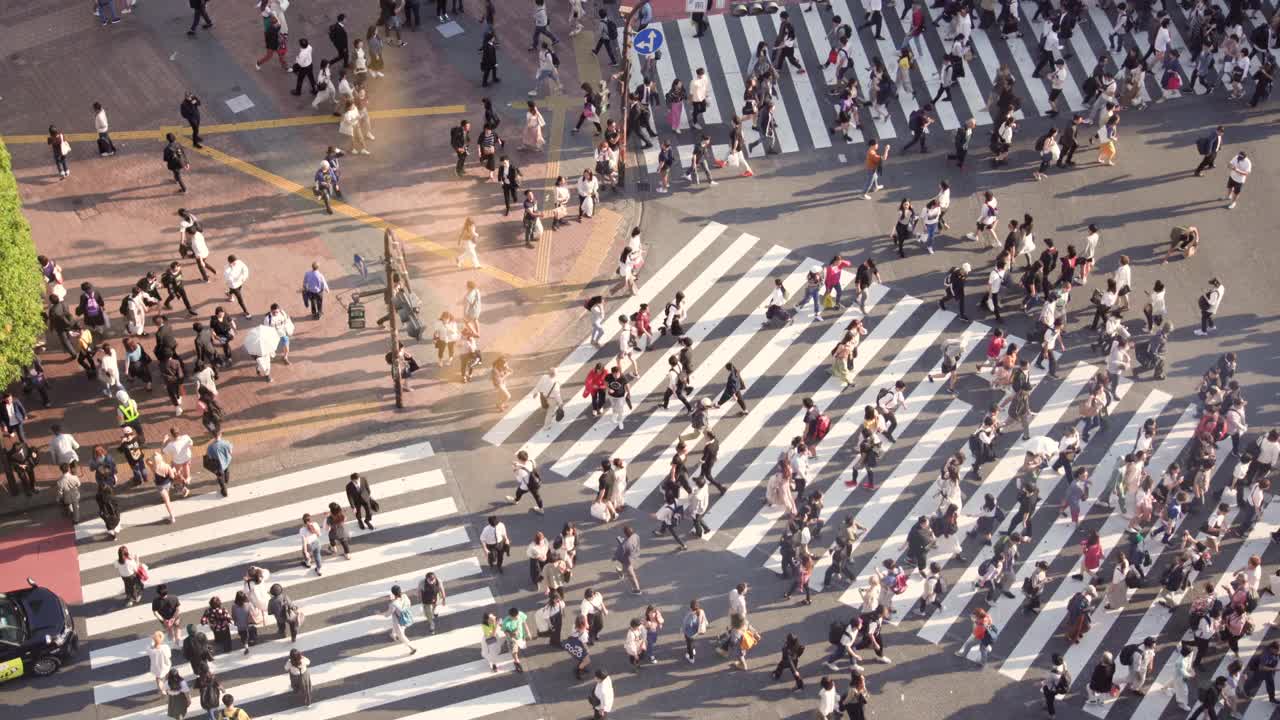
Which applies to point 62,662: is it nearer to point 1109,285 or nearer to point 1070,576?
point 1070,576

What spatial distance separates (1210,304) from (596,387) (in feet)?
49.1

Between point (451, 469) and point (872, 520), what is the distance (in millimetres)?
9444

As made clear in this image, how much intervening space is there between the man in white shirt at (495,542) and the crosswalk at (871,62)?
14117 mm

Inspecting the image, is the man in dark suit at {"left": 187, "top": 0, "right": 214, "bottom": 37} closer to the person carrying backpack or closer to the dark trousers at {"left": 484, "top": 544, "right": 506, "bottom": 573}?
the dark trousers at {"left": 484, "top": 544, "right": 506, "bottom": 573}

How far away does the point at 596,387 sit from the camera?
39.6 meters

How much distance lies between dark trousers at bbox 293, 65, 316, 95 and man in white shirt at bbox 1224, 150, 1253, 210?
2473 centimetres

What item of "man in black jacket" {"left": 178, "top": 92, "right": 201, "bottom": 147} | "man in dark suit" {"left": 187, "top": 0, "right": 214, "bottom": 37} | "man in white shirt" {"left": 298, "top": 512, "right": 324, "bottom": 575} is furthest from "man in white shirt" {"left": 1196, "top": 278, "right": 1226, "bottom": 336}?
"man in dark suit" {"left": 187, "top": 0, "right": 214, "bottom": 37}

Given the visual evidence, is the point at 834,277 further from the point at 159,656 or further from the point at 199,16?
the point at 199,16


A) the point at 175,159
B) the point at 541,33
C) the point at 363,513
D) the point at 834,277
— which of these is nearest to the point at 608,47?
the point at 541,33

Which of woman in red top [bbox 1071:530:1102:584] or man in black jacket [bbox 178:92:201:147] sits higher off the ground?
man in black jacket [bbox 178:92:201:147]

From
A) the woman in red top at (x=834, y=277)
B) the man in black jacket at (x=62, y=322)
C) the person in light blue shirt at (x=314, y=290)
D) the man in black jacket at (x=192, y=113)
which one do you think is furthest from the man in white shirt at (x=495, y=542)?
the man in black jacket at (x=192, y=113)

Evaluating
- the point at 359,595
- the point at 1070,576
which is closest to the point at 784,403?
the point at 1070,576

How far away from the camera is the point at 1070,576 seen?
3719 centimetres

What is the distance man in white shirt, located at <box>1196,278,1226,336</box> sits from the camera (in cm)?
4159
